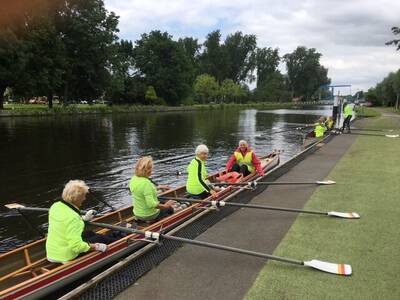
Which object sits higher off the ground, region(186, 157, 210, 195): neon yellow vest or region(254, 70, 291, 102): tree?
region(254, 70, 291, 102): tree

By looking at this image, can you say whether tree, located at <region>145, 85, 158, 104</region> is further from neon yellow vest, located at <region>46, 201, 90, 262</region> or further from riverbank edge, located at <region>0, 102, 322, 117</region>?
neon yellow vest, located at <region>46, 201, 90, 262</region>

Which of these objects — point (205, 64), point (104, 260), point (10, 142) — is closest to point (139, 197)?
point (104, 260)

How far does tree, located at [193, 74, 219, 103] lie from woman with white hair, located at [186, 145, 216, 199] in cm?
9335

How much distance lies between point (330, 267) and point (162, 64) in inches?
3167

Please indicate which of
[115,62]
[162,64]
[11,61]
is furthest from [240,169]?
[162,64]

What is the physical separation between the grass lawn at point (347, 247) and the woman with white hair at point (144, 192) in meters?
2.65

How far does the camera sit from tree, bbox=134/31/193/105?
81250mm

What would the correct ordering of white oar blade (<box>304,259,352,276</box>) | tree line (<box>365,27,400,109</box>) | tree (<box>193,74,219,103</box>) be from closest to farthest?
1. white oar blade (<box>304,259,352,276</box>)
2. tree line (<box>365,27,400,109</box>)
3. tree (<box>193,74,219,103</box>)

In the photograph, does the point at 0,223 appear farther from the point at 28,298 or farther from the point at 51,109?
the point at 51,109

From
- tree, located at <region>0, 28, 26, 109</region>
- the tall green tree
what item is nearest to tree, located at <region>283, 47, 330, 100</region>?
the tall green tree

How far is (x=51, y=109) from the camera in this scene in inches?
2061

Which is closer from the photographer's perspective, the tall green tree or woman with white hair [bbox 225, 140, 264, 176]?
woman with white hair [bbox 225, 140, 264, 176]

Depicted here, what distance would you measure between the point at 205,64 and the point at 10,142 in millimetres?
98752

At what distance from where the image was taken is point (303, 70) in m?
146
